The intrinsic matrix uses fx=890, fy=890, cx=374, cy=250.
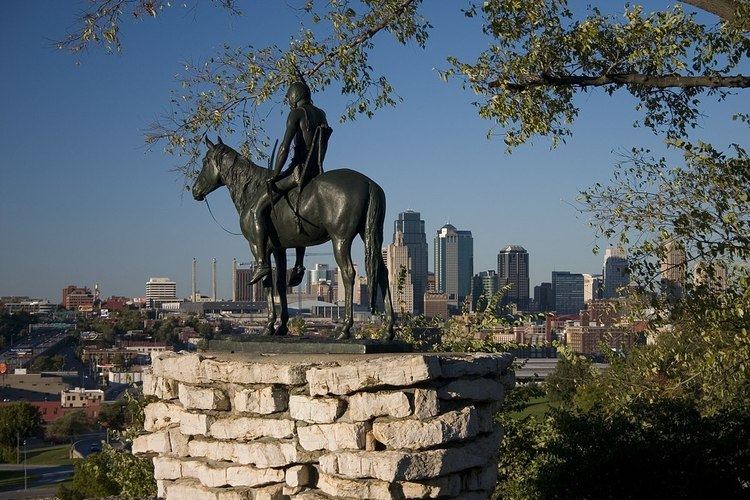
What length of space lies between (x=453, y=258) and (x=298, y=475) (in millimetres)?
37140

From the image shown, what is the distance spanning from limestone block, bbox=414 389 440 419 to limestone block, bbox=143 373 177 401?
7.07 ft

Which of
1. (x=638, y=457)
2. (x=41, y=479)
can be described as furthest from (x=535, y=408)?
(x=41, y=479)

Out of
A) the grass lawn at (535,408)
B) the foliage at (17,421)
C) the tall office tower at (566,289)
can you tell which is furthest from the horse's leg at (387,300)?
the tall office tower at (566,289)

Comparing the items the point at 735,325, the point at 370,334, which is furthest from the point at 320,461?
the point at 370,334

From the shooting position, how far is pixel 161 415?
686 cm

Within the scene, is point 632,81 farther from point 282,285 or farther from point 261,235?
point 261,235

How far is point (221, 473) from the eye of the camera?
610cm

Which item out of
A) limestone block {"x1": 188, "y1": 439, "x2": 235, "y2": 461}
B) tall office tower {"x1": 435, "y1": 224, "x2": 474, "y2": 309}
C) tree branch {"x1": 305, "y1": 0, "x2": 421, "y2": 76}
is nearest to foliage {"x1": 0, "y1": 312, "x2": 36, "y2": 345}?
tall office tower {"x1": 435, "y1": 224, "x2": 474, "y2": 309}

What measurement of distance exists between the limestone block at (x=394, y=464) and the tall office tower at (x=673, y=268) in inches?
204

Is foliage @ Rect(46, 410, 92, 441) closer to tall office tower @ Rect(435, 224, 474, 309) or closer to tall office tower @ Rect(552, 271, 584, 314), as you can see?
tall office tower @ Rect(435, 224, 474, 309)

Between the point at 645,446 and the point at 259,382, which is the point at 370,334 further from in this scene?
the point at 259,382

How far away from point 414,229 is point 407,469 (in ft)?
59.4

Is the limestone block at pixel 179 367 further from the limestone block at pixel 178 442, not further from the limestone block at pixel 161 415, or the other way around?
the limestone block at pixel 178 442

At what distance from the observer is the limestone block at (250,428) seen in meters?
5.96
